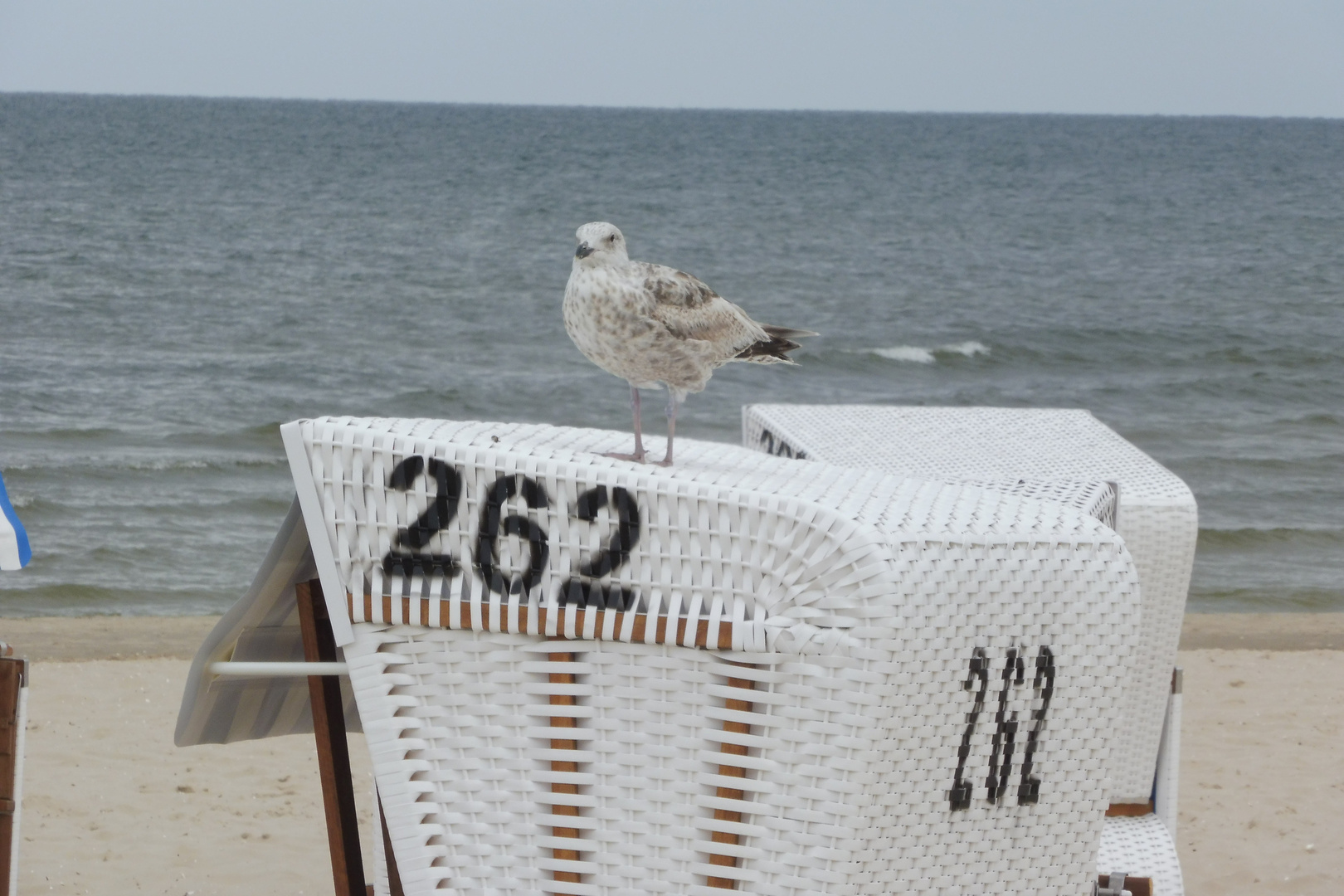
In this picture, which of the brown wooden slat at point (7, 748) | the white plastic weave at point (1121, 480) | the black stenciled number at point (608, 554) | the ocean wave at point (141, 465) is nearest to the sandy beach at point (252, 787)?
the white plastic weave at point (1121, 480)

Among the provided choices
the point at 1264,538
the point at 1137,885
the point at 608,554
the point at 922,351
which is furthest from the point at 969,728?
the point at 922,351

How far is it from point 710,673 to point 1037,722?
45 centimetres

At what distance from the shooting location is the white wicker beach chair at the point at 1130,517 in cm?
337

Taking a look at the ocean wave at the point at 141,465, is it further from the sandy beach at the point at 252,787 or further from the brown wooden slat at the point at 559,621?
the brown wooden slat at the point at 559,621

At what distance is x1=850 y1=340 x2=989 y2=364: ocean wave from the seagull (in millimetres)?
17007

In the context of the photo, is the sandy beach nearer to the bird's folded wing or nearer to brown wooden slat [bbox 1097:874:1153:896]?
brown wooden slat [bbox 1097:874:1153:896]

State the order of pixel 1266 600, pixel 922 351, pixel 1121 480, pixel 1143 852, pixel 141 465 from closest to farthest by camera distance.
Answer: pixel 1143 852, pixel 1121 480, pixel 1266 600, pixel 141 465, pixel 922 351

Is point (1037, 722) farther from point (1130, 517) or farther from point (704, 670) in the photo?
point (1130, 517)

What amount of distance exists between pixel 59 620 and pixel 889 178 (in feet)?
149

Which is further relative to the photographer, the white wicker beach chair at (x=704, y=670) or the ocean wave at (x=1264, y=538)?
the ocean wave at (x=1264, y=538)

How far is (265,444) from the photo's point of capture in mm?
13133

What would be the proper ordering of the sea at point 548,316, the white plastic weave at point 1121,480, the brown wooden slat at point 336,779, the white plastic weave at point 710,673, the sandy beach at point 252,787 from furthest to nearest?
the sea at point 548,316 < the sandy beach at point 252,787 < the white plastic weave at point 1121,480 < the brown wooden slat at point 336,779 < the white plastic weave at point 710,673

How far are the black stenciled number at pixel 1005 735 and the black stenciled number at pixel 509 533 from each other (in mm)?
622

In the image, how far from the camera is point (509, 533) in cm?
175
